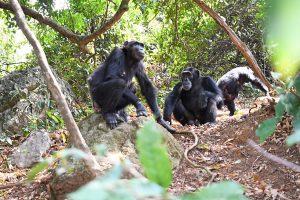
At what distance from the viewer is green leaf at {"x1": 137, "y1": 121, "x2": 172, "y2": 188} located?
56 cm

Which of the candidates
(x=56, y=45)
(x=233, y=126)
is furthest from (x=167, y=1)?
(x=56, y=45)

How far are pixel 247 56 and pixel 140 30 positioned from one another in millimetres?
Result: 7814

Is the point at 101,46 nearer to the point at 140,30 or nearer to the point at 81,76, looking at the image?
the point at 81,76

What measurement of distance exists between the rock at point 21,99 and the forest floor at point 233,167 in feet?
5.21

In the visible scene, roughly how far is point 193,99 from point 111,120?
347 cm

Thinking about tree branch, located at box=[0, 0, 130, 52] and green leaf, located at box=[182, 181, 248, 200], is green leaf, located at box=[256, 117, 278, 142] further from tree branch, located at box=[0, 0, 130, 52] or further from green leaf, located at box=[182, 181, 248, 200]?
tree branch, located at box=[0, 0, 130, 52]

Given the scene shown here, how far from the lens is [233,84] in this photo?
29.8 ft

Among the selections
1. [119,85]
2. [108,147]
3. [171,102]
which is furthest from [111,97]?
[171,102]

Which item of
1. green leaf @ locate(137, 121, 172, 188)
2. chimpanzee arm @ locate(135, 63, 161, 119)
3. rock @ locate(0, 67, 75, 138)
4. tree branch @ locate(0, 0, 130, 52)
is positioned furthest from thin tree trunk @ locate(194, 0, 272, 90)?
green leaf @ locate(137, 121, 172, 188)

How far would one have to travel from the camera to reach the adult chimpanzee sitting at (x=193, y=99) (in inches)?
297

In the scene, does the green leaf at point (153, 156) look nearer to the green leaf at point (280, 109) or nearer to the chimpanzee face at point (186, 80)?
the green leaf at point (280, 109)

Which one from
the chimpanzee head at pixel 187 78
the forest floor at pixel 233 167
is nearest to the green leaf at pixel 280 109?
the forest floor at pixel 233 167

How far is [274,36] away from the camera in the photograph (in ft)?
1.76

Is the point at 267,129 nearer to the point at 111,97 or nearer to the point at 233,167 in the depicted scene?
the point at 233,167
